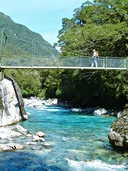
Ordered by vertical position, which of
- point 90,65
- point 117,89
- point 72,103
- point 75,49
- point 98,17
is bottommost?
point 72,103

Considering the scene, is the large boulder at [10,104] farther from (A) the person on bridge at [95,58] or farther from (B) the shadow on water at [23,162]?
(B) the shadow on water at [23,162]

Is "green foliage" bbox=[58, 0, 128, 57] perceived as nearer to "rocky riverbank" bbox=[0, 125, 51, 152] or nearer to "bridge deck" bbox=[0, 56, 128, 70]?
"bridge deck" bbox=[0, 56, 128, 70]

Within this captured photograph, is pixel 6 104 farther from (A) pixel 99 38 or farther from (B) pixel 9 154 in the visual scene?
(A) pixel 99 38

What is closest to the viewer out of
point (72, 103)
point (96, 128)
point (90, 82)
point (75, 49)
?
point (96, 128)

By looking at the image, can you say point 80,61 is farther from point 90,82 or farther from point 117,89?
point 90,82

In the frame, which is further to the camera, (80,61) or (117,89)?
(117,89)

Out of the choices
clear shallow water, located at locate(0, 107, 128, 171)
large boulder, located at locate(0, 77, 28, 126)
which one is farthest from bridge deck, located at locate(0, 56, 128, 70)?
clear shallow water, located at locate(0, 107, 128, 171)

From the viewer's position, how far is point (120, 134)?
403 inches

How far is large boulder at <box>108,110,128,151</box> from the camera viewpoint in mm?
10125

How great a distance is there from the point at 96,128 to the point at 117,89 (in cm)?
799

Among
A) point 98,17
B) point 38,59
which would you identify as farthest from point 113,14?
point 38,59

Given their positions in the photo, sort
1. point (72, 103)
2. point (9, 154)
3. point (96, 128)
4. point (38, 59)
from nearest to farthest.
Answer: point (9, 154) < point (96, 128) < point (38, 59) < point (72, 103)

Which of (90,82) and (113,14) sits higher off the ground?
(113,14)

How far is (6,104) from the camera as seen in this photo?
17.3 m
